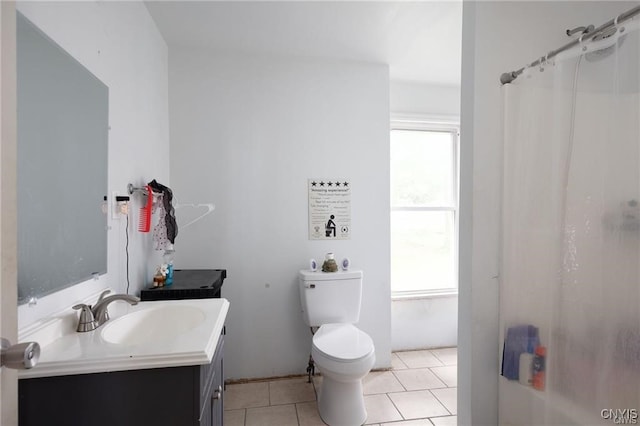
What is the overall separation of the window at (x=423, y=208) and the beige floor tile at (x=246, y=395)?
4.53ft

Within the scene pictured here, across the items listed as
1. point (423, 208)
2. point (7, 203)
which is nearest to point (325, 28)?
point (423, 208)

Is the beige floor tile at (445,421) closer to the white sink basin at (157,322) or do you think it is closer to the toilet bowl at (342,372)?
the toilet bowl at (342,372)

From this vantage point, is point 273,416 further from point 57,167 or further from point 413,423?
point 57,167

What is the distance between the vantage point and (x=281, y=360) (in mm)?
2330

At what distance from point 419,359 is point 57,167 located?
2758 mm

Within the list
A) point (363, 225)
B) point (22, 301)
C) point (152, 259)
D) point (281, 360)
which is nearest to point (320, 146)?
point (363, 225)

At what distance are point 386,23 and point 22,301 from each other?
2199 millimetres

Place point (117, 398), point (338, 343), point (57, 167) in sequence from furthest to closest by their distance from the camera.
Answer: point (338, 343) → point (57, 167) → point (117, 398)

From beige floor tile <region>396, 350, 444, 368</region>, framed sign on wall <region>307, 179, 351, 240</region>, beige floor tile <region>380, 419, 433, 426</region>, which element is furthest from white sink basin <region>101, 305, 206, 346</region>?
beige floor tile <region>396, 350, 444, 368</region>

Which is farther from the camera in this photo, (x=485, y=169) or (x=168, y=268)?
(x=168, y=268)

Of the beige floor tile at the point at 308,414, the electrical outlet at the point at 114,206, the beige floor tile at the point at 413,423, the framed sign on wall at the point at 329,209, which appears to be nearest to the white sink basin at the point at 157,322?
the electrical outlet at the point at 114,206

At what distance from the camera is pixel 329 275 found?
2.20m

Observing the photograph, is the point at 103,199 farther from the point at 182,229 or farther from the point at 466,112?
the point at 466,112

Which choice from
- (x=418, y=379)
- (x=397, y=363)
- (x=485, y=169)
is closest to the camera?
(x=485, y=169)
